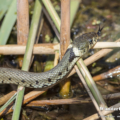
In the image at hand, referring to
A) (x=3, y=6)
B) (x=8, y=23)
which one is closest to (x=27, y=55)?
(x=8, y=23)

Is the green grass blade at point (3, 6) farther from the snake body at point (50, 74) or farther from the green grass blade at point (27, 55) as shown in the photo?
the snake body at point (50, 74)

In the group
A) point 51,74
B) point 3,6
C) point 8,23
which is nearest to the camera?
point 51,74

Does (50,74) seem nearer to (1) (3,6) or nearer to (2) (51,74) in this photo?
(2) (51,74)

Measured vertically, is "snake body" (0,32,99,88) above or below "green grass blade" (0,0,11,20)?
below

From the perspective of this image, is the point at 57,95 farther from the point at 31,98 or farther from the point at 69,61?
the point at 69,61

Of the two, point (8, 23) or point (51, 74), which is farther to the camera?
point (8, 23)

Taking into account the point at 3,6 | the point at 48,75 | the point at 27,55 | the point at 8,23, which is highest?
the point at 3,6

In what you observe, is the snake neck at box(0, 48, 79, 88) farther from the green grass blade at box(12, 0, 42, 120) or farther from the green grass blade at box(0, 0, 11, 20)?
the green grass blade at box(0, 0, 11, 20)

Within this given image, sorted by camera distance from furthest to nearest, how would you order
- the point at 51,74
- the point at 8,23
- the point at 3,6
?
the point at 3,6 < the point at 8,23 < the point at 51,74

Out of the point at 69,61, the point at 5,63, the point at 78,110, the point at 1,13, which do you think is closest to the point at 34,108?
the point at 78,110

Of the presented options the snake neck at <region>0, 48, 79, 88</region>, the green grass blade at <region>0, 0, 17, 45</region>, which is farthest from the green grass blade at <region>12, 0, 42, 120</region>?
the green grass blade at <region>0, 0, 17, 45</region>

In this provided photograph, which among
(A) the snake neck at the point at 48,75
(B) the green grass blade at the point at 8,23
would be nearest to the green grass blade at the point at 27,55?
(A) the snake neck at the point at 48,75
